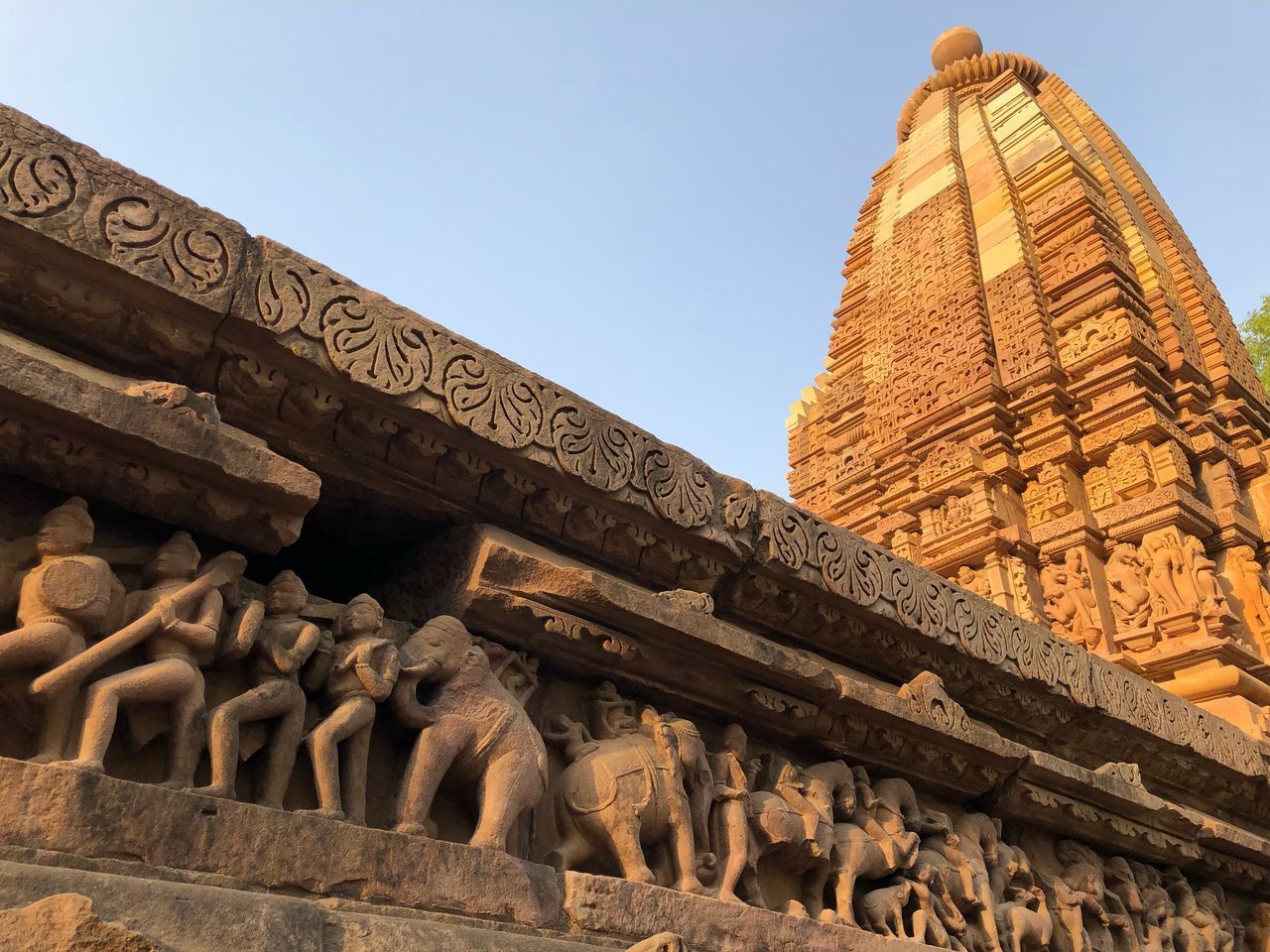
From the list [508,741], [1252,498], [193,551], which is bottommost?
[508,741]

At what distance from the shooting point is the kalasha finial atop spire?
686 inches

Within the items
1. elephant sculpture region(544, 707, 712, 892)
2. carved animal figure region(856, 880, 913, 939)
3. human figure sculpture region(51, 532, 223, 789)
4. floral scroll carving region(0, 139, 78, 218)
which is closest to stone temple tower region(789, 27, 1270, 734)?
carved animal figure region(856, 880, 913, 939)

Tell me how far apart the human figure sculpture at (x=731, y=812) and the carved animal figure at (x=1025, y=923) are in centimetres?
139

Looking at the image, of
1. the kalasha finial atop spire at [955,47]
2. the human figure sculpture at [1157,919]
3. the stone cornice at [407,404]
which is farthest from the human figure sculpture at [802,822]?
the kalasha finial atop spire at [955,47]

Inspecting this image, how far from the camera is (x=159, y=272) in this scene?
109 inches

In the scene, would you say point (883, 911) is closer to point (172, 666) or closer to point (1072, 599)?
point (172, 666)

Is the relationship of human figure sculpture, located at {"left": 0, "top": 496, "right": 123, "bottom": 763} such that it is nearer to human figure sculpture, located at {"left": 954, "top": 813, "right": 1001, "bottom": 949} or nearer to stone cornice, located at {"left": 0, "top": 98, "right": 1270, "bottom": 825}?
stone cornice, located at {"left": 0, "top": 98, "right": 1270, "bottom": 825}

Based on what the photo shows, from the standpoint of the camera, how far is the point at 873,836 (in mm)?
4023

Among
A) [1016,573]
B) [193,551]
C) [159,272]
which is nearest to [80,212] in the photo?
[159,272]

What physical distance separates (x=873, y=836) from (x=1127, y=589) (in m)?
5.54

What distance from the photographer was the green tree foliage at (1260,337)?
1836 cm

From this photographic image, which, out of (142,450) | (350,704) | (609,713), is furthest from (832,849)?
(142,450)

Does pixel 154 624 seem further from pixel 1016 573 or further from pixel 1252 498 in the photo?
pixel 1252 498

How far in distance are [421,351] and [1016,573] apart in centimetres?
731
